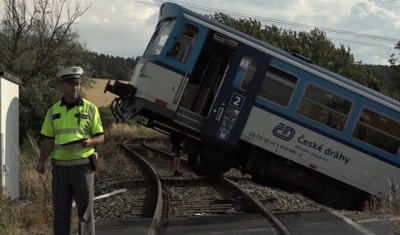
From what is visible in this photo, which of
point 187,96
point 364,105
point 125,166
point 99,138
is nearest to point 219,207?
point 187,96

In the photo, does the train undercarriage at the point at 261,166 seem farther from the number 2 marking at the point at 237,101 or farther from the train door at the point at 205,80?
the number 2 marking at the point at 237,101

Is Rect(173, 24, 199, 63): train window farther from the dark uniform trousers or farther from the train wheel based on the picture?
the dark uniform trousers

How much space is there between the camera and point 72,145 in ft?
19.5

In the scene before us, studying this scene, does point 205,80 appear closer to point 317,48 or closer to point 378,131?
point 378,131

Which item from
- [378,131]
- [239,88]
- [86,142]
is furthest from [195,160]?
[86,142]

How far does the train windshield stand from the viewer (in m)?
12.2

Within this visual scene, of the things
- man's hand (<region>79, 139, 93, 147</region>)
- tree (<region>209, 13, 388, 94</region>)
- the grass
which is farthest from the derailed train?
tree (<region>209, 13, 388, 94</region>)

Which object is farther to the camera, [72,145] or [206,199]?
[206,199]

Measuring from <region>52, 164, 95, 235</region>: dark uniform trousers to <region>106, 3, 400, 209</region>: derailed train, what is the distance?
5.63 meters

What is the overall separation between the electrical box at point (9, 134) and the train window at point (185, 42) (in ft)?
10.7

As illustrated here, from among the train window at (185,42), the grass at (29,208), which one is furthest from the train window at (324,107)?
the grass at (29,208)

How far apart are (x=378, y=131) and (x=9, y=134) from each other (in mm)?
7162

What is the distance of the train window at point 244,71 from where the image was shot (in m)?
11.6

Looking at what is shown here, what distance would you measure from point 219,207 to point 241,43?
3195mm
